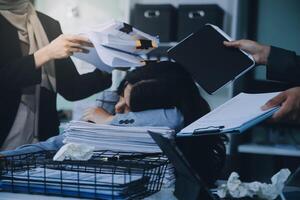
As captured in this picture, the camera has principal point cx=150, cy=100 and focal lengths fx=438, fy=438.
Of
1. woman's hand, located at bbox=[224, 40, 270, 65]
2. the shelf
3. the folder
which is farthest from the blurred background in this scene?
the folder

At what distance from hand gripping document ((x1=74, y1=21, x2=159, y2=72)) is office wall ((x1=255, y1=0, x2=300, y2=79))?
6.83 feet

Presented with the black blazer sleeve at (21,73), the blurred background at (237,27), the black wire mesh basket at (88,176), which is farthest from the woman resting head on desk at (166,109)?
the blurred background at (237,27)

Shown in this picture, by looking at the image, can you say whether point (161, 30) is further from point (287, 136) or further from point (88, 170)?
point (88, 170)

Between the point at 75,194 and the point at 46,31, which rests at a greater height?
the point at 46,31

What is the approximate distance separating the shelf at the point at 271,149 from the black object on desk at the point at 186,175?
2078 millimetres

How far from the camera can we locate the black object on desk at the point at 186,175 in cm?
75

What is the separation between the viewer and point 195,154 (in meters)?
1.06

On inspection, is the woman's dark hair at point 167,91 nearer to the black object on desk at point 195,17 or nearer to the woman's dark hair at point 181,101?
the woman's dark hair at point 181,101

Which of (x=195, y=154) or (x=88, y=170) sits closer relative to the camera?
(x=88, y=170)

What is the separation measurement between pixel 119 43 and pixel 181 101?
233mm

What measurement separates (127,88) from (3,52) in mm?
692

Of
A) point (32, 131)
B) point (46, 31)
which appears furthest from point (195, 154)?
point (46, 31)

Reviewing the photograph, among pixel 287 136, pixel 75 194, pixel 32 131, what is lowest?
pixel 287 136

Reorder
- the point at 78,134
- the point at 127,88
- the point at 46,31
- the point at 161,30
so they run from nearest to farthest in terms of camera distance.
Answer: the point at 78,134 → the point at 127,88 → the point at 46,31 → the point at 161,30
